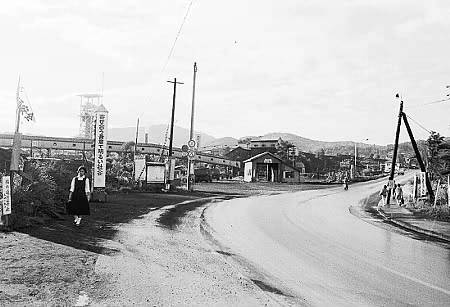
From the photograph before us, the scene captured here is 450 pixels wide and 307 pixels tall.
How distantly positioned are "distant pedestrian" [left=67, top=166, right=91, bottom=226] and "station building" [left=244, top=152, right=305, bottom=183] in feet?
171

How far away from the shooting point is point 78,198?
471 inches

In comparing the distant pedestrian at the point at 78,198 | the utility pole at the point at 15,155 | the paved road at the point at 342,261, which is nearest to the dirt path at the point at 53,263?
the distant pedestrian at the point at 78,198

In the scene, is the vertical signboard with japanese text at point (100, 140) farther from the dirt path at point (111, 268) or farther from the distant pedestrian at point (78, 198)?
the dirt path at point (111, 268)

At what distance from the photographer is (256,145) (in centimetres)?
10150

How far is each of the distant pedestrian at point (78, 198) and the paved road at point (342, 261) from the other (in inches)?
144

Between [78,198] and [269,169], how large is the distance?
183 ft

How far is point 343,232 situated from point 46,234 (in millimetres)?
8069

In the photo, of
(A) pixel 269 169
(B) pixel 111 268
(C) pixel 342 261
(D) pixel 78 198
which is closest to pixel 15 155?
(D) pixel 78 198

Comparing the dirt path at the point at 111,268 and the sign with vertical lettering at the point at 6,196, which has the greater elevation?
the sign with vertical lettering at the point at 6,196

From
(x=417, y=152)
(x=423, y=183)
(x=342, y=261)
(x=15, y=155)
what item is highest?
(x=417, y=152)

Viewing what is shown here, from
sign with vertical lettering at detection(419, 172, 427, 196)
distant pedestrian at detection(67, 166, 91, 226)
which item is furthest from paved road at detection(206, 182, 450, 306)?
sign with vertical lettering at detection(419, 172, 427, 196)

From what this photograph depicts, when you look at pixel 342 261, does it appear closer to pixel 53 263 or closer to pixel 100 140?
pixel 53 263

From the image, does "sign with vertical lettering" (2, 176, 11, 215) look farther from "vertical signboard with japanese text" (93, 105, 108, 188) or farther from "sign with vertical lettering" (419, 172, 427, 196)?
"sign with vertical lettering" (419, 172, 427, 196)

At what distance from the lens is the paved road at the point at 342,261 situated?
6.15m
